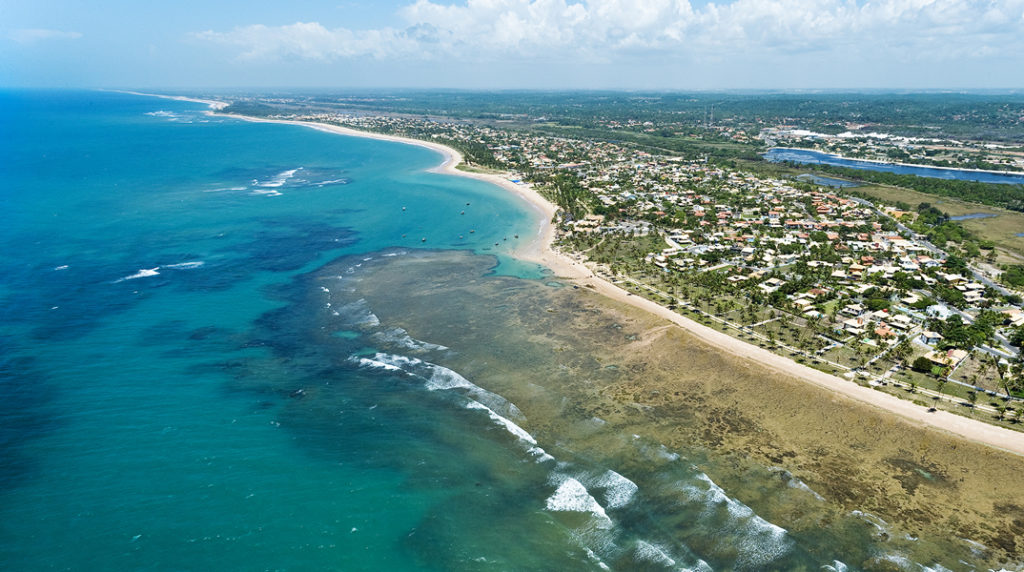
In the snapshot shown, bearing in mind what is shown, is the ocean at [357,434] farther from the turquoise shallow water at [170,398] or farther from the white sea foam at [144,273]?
the white sea foam at [144,273]

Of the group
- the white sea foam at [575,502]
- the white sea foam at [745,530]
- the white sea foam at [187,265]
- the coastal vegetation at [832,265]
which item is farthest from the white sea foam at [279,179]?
the white sea foam at [745,530]

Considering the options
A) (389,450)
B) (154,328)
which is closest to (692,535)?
(389,450)

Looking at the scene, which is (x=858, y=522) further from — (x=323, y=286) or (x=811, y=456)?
(x=323, y=286)

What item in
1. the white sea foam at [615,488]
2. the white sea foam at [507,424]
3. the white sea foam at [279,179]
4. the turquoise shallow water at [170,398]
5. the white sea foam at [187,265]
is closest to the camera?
the turquoise shallow water at [170,398]

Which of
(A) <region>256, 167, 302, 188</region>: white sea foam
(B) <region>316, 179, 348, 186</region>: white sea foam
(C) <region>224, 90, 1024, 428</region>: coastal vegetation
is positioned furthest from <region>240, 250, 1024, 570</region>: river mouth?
(A) <region>256, 167, 302, 188</region>: white sea foam

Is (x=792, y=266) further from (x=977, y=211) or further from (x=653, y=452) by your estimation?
(x=977, y=211)

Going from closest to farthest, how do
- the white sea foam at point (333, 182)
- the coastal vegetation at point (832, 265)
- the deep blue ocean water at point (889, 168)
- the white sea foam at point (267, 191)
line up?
the coastal vegetation at point (832, 265)
the white sea foam at point (267, 191)
the white sea foam at point (333, 182)
the deep blue ocean water at point (889, 168)

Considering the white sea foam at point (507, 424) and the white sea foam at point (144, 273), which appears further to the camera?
the white sea foam at point (144, 273)
